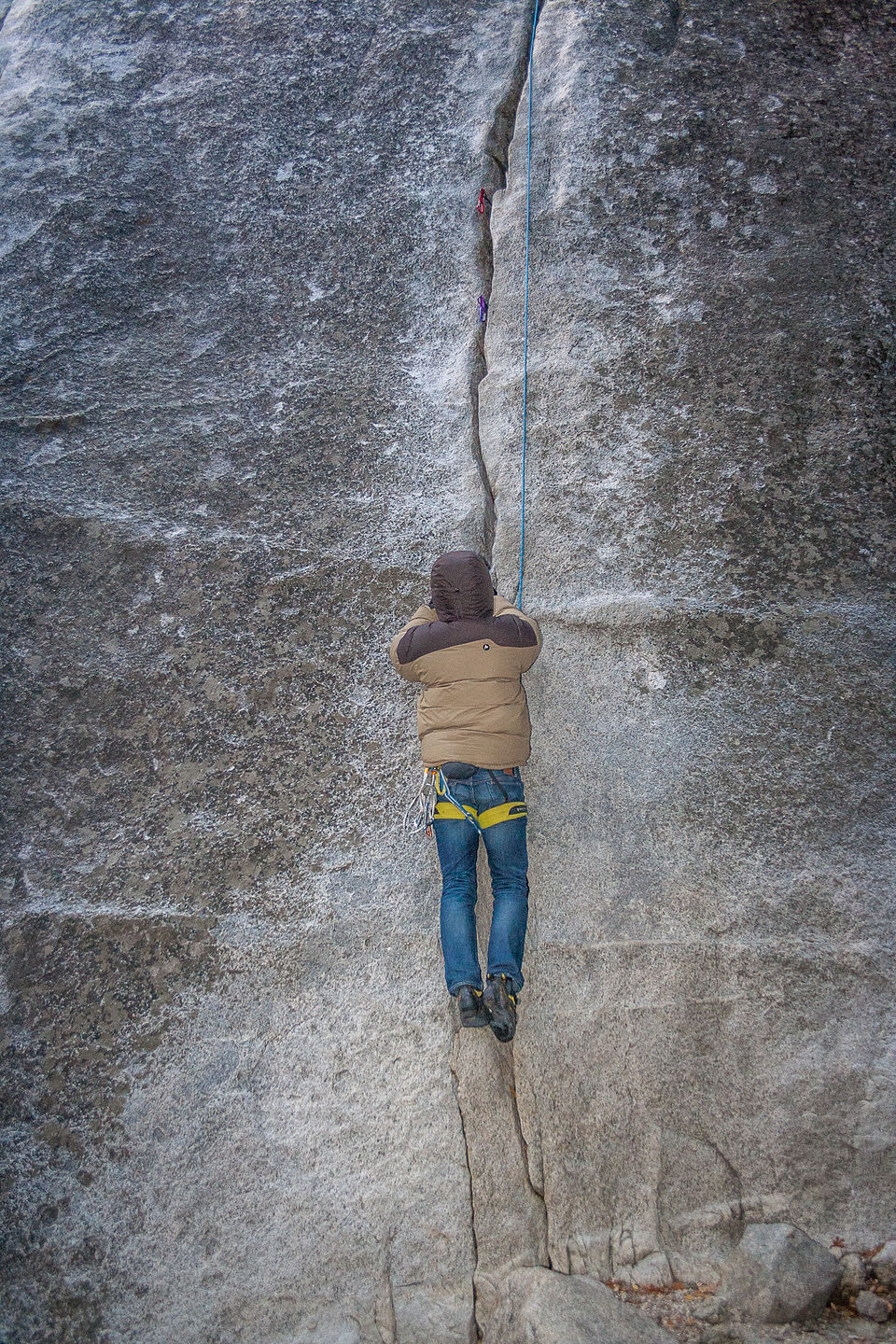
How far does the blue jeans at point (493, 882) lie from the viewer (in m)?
2.55

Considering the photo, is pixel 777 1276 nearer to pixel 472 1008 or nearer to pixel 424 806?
pixel 472 1008

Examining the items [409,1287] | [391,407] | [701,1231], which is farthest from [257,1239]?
[391,407]

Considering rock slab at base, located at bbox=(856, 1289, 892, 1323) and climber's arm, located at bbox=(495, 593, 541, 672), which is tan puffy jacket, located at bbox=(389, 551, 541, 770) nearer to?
climber's arm, located at bbox=(495, 593, 541, 672)

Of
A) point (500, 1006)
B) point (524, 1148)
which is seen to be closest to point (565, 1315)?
point (524, 1148)

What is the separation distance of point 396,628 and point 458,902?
1.08 m

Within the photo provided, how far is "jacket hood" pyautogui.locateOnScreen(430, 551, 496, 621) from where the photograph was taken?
2832 millimetres

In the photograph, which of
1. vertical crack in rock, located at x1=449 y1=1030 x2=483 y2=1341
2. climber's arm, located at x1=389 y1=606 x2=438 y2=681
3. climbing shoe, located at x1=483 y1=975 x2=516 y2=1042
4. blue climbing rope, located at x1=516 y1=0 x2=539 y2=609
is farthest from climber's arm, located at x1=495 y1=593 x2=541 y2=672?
vertical crack in rock, located at x1=449 y1=1030 x2=483 y2=1341

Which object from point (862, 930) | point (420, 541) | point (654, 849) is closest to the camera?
point (862, 930)

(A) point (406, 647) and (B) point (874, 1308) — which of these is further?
(A) point (406, 647)

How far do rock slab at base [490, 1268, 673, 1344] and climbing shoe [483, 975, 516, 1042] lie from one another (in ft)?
2.25

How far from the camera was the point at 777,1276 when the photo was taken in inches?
93.7

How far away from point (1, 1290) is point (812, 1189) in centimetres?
240

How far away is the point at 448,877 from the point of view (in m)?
2.73

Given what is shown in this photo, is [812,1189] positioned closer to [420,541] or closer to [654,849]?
[654,849]
